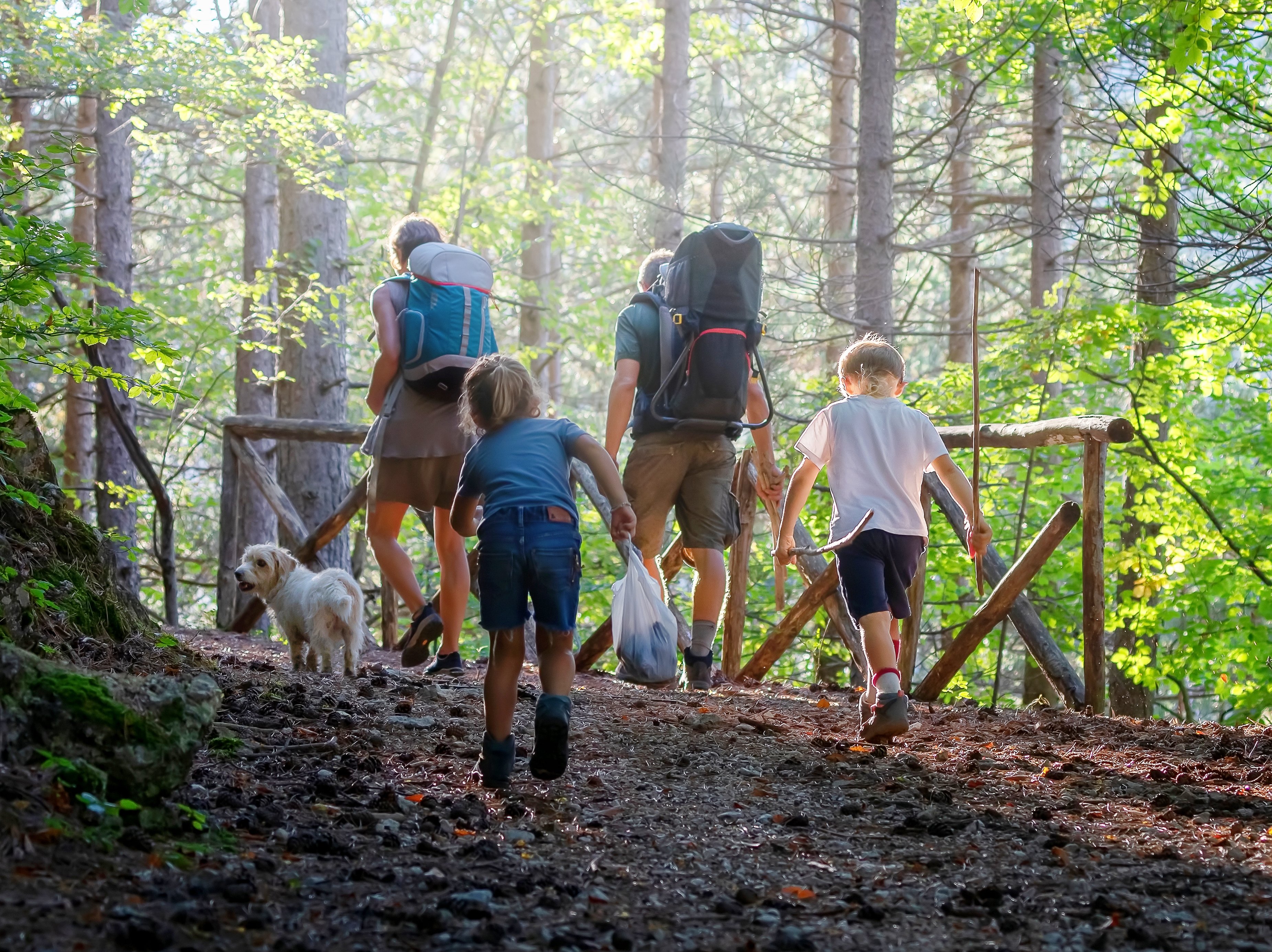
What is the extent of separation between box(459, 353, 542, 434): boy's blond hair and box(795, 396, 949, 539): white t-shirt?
4.59ft

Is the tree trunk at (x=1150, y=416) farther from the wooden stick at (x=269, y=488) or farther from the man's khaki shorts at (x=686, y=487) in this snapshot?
the wooden stick at (x=269, y=488)

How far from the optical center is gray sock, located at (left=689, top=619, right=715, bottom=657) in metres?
5.92

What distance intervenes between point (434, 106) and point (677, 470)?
42.6ft

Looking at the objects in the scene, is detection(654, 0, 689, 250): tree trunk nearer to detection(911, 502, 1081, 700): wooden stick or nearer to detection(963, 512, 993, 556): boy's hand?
detection(911, 502, 1081, 700): wooden stick

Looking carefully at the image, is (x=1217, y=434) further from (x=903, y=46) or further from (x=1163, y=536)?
(x=903, y=46)

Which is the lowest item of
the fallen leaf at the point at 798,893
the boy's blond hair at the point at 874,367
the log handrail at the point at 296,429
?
the fallen leaf at the point at 798,893

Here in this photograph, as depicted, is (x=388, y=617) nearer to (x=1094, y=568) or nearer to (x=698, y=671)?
(x=698, y=671)

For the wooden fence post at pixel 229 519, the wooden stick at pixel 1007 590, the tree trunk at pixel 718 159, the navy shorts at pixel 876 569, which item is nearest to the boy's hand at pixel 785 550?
the navy shorts at pixel 876 569

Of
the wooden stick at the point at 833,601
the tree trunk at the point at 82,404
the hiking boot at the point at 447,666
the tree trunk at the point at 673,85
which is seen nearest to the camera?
the hiking boot at the point at 447,666

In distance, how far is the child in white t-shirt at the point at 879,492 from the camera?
181 inches

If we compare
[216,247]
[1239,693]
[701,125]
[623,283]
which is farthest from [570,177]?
[1239,693]

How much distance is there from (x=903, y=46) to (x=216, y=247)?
1157 cm

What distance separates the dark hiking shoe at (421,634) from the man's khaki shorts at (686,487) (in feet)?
3.71

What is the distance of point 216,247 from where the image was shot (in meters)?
19.3
